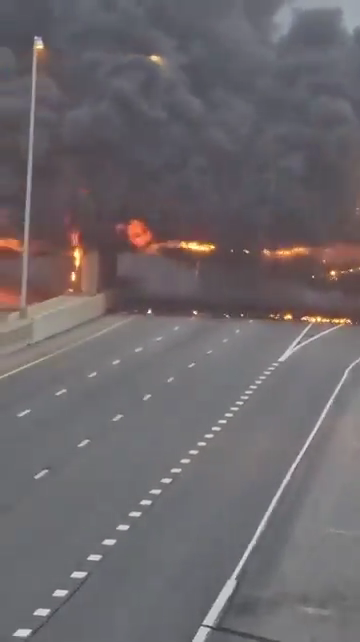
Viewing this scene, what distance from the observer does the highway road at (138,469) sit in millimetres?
11922

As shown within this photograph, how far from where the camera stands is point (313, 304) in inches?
1951

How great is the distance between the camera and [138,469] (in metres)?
18.6

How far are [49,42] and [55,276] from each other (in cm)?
956

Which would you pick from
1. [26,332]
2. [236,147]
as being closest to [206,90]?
[236,147]

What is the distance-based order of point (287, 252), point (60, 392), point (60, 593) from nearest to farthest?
point (60, 593)
point (60, 392)
point (287, 252)

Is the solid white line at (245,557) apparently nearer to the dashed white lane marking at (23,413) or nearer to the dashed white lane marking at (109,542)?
the dashed white lane marking at (109,542)

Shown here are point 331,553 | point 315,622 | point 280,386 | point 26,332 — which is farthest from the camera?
point 26,332

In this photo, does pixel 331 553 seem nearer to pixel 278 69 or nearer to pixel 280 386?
pixel 280 386

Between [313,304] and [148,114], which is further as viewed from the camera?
[313,304]

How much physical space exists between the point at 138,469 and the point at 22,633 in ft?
25.9

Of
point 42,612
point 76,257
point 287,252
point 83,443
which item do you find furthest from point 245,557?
point 287,252

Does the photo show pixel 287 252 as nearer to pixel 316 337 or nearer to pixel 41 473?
pixel 316 337

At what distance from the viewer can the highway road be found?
39.1 ft

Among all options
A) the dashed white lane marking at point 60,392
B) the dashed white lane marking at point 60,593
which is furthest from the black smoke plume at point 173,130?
the dashed white lane marking at point 60,593
